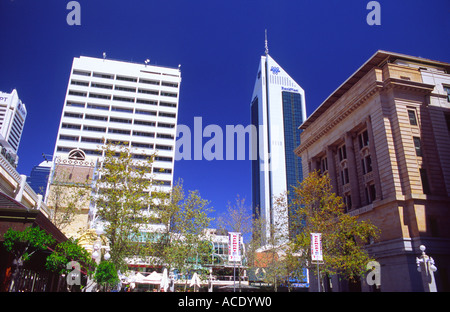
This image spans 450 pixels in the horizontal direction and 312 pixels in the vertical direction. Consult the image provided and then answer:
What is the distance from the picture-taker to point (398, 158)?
34.3 metres

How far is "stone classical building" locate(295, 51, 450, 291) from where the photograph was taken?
3117cm

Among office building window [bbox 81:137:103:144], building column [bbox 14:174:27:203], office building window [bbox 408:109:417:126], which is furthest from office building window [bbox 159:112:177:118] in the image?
building column [bbox 14:174:27:203]

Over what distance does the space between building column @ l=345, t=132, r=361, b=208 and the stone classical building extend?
120mm

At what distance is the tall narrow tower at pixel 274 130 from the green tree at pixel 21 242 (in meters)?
142

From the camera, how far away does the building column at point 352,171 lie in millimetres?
39906

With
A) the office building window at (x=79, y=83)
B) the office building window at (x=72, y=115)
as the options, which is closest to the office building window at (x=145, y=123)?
the office building window at (x=72, y=115)

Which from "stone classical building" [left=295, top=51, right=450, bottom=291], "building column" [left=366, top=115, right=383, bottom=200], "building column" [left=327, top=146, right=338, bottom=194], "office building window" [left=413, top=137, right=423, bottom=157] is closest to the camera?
A: "stone classical building" [left=295, top=51, right=450, bottom=291]

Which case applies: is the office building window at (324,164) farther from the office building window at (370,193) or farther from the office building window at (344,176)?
the office building window at (370,193)

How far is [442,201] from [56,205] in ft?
139

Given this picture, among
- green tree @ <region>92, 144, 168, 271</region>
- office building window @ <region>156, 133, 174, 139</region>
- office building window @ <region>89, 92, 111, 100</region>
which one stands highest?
office building window @ <region>89, 92, 111, 100</region>

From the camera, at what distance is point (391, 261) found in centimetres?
3181

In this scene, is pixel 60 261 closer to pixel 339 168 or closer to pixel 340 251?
pixel 340 251

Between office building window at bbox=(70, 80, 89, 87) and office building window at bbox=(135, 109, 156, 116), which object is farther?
office building window at bbox=(135, 109, 156, 116)

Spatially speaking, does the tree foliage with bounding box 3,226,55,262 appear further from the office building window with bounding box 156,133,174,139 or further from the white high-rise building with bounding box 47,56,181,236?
the office building window with bounding box 156,133,174,139
